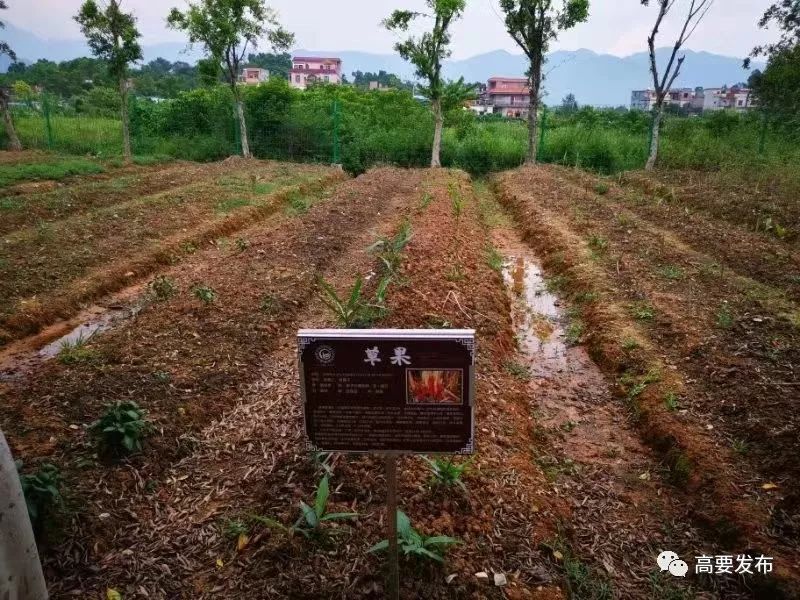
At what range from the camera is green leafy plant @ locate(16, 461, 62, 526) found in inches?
108

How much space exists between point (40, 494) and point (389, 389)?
192 cm

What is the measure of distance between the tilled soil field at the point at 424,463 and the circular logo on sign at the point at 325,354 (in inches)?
44.7

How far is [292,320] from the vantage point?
6.15 meters

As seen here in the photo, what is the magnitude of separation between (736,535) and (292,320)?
173 inches

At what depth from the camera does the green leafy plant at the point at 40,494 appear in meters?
2.73

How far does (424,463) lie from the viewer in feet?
11.6

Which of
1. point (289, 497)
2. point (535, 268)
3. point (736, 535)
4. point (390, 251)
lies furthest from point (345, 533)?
point (535, 268)

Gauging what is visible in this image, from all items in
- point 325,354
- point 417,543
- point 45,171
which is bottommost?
point 417,543

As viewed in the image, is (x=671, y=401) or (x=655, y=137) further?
(x=655, y=137)

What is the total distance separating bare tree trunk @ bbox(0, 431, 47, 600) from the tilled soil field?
0.52 meters

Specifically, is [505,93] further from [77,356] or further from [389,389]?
[389,389]

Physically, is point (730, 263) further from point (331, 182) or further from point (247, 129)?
point (247, 129)

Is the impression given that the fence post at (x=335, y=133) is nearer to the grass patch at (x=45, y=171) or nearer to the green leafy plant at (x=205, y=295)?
the grass patch at (x=45, y=171)

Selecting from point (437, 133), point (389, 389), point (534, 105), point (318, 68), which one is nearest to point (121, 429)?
point (389, 389)
